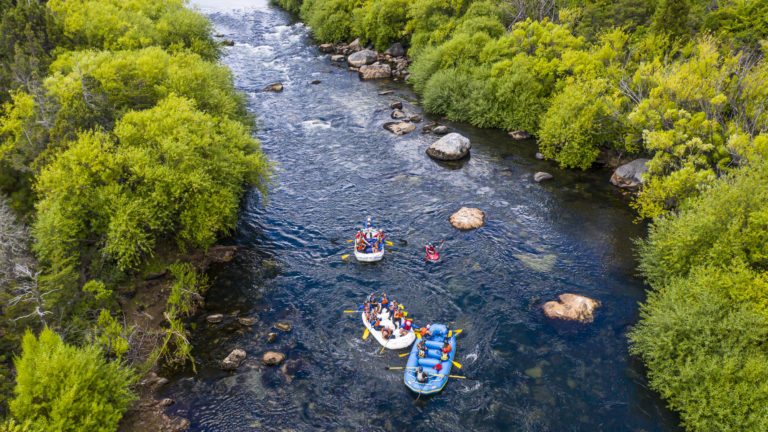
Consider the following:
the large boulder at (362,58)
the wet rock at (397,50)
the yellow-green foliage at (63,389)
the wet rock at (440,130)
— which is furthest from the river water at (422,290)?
the wet rock at (397,50)

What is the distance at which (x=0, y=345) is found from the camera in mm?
22266

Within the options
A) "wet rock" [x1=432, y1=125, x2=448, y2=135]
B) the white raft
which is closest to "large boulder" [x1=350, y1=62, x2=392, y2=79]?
"wet rock" [x1=432, y1=125, x2=448, y2=135]

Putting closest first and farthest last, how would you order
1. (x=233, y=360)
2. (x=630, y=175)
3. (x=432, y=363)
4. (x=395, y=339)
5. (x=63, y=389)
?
(x=63, y=389) → (x=432, y=363) → (x=233, y=360) → (x=395, y=339) → (x=630, y=175)

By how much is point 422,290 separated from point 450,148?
21515 mm

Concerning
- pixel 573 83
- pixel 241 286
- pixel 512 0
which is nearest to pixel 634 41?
pixel 573 83

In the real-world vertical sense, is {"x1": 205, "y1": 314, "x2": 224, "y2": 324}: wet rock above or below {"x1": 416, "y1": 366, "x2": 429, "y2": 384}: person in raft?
below

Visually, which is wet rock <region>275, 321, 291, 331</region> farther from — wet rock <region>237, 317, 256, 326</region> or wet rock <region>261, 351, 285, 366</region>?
wet rock <region>261, 351, 285, 366</region>

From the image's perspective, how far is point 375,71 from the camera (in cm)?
7031

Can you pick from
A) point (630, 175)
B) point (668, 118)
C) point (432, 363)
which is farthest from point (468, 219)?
point (668, 118)

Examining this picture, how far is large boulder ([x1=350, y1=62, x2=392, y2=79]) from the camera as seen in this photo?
70.1 metres

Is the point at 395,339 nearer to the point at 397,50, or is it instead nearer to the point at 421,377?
the point at 421,377

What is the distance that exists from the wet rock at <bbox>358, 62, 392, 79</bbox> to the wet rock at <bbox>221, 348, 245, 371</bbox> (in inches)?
2116

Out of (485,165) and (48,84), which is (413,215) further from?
(48,84)

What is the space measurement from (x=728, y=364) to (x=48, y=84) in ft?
162
